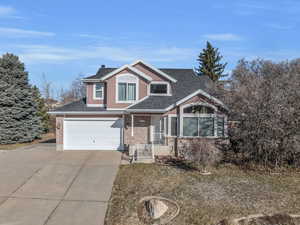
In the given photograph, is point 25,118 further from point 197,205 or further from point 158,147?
point 197,205

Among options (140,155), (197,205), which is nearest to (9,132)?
(140,155)

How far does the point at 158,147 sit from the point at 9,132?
47.7 ft

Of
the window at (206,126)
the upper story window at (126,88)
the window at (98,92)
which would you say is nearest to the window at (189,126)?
the window at (206,126)

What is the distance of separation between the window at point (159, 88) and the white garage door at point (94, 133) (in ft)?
11.0

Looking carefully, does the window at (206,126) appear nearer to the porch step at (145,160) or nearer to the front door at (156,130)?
the front door at (156,130)

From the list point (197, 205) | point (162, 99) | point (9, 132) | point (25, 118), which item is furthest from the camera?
point (25, 118)

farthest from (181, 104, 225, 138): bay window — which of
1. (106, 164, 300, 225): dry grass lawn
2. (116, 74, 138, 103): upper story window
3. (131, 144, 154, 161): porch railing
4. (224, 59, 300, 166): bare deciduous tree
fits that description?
(116, 74, 138, 103): upper story window

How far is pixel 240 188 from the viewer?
27.3 feet

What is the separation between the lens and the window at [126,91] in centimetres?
1617

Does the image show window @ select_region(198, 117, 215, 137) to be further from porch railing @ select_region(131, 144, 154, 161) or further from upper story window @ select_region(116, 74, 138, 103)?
upper story window @ select_region(116, 74, 138, 103)

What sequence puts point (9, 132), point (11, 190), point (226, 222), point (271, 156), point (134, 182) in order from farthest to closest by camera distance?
point (9, 132)
point (271, 156)
point (134, 182)
point (11, 190)
point (226, 222)

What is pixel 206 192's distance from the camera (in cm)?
791

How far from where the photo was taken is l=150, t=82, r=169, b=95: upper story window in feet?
56.1

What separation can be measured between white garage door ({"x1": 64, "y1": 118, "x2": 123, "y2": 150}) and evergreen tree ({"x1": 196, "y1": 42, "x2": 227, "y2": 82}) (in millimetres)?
26904
